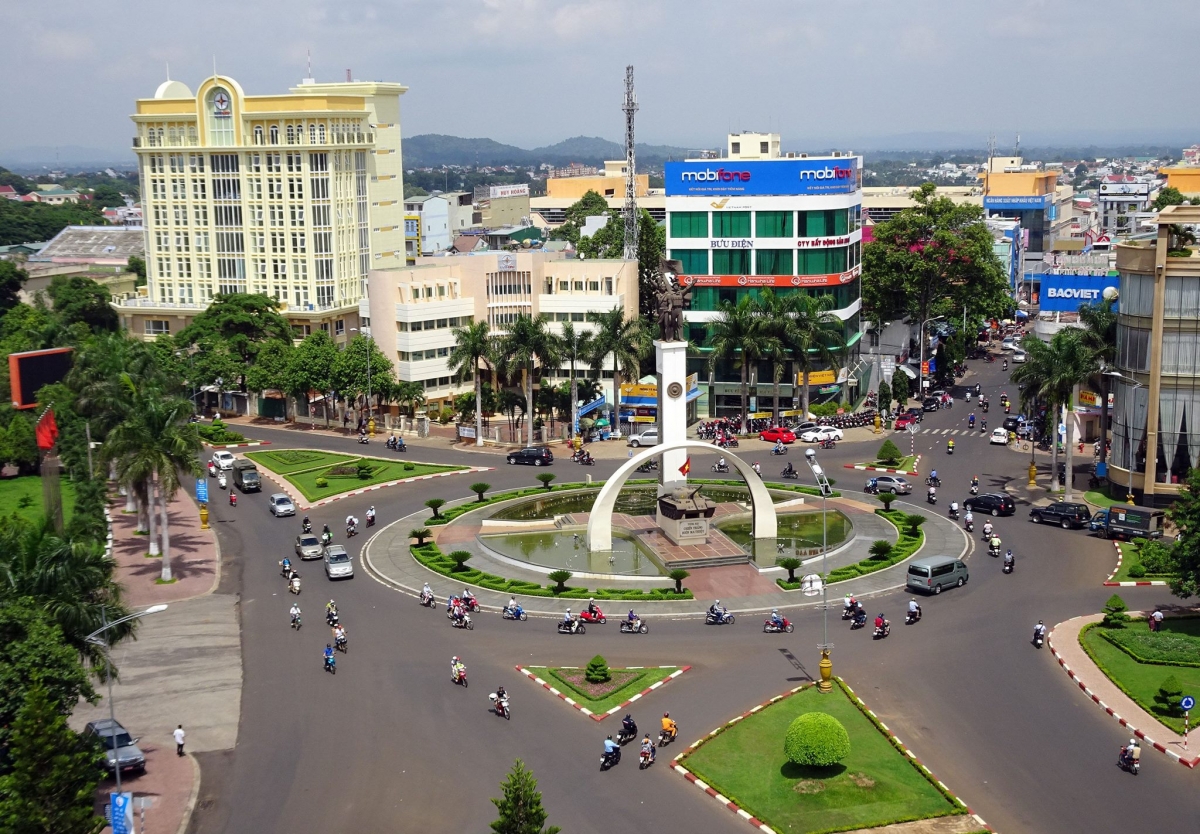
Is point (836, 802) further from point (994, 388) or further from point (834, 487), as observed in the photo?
point (994, 388)

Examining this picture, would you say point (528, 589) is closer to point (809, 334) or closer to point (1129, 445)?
point (1129, 445)

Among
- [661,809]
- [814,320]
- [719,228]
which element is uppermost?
[719,228]

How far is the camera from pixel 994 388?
135375 millimetres

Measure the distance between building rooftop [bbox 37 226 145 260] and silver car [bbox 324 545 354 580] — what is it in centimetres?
12640

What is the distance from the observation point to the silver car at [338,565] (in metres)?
71.2

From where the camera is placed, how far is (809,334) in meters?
108

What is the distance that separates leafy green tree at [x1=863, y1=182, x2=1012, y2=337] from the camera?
13188 centimetres

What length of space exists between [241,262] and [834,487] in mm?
73714

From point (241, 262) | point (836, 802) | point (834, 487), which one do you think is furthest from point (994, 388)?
point (836, 802)

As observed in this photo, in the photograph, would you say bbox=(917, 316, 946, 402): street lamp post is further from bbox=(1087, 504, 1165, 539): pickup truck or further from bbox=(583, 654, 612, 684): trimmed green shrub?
bbox=(583, 654, 612, 684): trimmed green shrub

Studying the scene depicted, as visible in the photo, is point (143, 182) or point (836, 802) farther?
point (143, 182)

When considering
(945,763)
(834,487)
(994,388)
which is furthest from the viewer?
(994,388)

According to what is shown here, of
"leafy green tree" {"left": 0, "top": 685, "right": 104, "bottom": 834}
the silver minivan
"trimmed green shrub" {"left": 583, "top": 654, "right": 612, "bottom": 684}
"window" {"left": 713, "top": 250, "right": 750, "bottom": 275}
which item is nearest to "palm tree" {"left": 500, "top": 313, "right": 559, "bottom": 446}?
"window" {"left": 713, "top": 250, "right": 750, "bottom": 275}

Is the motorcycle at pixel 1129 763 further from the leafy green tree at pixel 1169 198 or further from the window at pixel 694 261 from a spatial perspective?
the leafy green tree at pixel 1169 198
